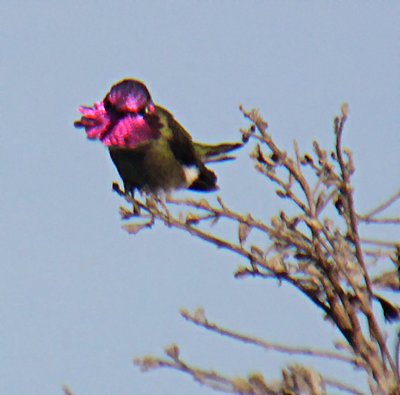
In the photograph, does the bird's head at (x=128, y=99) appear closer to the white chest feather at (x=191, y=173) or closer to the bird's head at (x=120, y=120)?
the bird's head at (x=120, y=120)

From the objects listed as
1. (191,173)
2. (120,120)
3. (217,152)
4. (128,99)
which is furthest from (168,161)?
(120,120)

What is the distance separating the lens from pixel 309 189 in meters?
3.63

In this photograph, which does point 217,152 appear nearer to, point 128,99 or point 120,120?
point 128,99

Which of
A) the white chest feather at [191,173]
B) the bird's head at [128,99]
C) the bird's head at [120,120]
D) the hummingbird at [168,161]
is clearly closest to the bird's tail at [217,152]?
the hummingbird at [168,161]

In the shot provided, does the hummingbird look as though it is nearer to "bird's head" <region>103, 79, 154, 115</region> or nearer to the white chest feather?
the white chest feather

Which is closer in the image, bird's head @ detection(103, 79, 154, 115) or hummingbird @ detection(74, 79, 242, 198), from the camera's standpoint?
bird's head @ detection(103, 79, 154, 115)

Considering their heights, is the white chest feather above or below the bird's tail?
below

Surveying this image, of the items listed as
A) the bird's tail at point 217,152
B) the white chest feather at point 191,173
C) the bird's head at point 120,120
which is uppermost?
the bird's tail at point 217,152

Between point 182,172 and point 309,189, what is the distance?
564 centimetres

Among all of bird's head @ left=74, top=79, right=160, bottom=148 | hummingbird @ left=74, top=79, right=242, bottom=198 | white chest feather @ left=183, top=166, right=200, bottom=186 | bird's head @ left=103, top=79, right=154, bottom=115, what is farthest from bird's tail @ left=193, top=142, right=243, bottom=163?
bird's head @ left=74, top=79, right=160, bottom=148

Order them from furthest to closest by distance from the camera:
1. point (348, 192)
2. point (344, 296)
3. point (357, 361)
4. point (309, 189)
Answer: point (309, 189)
point (348, 192)
point (344, 296)
point (357, 361)

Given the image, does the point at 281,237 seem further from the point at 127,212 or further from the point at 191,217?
the point at 127,212

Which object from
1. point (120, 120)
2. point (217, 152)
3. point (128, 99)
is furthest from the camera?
point (217, 152)

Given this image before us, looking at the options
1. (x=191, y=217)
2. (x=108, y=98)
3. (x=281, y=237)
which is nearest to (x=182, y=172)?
(x=108, y=98)
